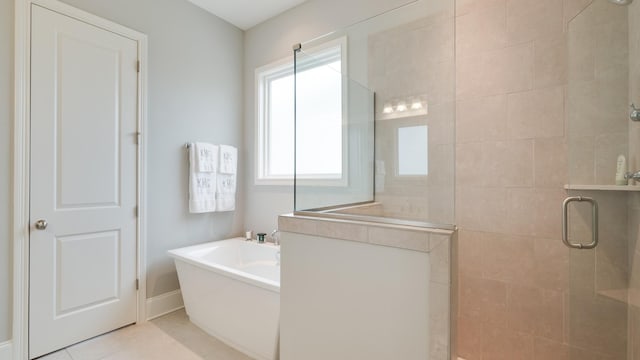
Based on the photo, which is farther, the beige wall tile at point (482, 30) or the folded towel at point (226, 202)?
the folded towel at point (226, 202)

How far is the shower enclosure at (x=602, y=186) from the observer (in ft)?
4.06

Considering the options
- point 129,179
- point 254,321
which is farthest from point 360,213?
point 129,179

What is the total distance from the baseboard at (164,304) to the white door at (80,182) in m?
0.14

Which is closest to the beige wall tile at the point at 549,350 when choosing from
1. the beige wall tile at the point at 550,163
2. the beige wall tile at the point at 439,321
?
the beige wall tile at the point at 550,163

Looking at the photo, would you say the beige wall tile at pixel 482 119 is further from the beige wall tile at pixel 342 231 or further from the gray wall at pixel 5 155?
the gray wall at pixel 5 155

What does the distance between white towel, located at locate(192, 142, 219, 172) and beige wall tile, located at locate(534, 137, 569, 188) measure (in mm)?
2645

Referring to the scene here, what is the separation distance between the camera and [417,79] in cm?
171

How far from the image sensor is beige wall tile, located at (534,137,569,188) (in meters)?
1.59

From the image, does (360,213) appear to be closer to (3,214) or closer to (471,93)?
(471,93)

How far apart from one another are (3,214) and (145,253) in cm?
94

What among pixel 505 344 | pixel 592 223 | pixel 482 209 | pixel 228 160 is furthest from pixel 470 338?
pixel 228 160

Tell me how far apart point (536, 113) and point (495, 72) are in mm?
345

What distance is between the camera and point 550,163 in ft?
5.33

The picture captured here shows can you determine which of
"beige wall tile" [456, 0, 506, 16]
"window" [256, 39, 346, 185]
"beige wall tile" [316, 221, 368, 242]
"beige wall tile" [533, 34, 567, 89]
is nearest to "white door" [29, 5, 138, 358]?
"window" [256, 39, 346, 185]
